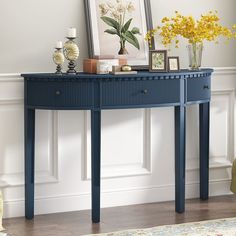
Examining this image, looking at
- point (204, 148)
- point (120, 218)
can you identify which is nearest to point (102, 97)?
point (120, 218)

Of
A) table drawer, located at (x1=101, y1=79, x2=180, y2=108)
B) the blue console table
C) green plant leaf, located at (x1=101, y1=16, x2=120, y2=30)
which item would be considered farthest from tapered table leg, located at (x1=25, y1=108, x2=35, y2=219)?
green plant leaf, located at (x1=101, y1=16, x2=120, y2=30)

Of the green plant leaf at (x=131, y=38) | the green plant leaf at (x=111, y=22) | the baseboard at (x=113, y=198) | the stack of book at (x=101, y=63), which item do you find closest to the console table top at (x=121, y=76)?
the stack of book at (x=101, y=63)

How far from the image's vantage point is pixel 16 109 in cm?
402

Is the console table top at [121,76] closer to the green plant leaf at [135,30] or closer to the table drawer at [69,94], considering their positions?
the table drawer at [69,94]

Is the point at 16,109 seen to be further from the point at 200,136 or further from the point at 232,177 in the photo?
the point at 232,177

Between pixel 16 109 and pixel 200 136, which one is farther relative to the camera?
pixel 200 136

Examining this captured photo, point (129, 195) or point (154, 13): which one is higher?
point (154, 13)

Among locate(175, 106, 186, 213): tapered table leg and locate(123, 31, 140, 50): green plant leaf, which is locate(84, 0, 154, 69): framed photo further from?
locate(175, 106, 186, 213): tapered table leg

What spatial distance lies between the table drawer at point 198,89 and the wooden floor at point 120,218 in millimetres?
704

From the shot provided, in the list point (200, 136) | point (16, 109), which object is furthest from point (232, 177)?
point (16, 109)

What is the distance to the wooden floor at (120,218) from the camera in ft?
12.4

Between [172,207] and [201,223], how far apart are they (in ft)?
1.42

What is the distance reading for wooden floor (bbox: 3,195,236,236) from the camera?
3.78 meters

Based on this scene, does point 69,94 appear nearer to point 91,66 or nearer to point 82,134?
point 91,66
